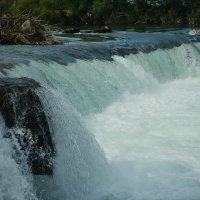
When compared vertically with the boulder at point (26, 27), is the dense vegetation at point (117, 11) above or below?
below

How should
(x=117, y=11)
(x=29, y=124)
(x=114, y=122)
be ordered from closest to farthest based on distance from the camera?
1. (x=29, y=124)
2. (x=114, y=122)
3. (x=117, y=11)

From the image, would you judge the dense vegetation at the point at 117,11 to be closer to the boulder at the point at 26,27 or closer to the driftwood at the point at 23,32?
the driftwood at the point at 23,32

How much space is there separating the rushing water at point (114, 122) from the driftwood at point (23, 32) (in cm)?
209

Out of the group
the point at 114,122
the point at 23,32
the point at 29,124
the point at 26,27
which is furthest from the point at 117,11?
the point at 29,124

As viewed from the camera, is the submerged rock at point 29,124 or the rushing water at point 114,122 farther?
the rushing water at point 114,122

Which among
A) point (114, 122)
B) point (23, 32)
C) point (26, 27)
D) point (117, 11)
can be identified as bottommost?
point (114, 122)

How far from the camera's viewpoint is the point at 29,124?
6.82 m

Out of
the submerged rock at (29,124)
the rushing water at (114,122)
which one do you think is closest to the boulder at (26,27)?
the rushing water at (114,122)

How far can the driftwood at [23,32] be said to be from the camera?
57.7 feet

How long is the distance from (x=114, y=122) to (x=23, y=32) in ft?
25.0

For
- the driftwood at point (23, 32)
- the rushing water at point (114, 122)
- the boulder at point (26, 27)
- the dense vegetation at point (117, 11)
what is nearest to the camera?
the rushing water at point (114, 122)

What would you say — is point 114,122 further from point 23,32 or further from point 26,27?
point 26,27

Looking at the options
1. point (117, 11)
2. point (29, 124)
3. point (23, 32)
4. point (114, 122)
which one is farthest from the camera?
point (117, 11)

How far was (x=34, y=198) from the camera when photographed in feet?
22.0
